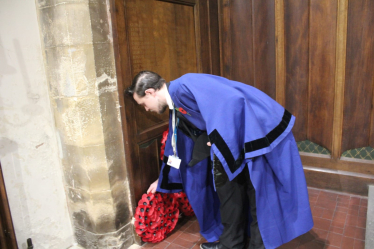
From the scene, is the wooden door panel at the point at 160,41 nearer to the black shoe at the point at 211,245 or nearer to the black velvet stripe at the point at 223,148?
the black velvet stripe at the point at 223,148

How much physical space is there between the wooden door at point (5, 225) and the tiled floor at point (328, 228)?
1.01 metres

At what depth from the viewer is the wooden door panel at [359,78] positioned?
295cm

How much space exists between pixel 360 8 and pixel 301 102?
1.04 m

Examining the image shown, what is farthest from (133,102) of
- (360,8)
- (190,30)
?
(360,8)

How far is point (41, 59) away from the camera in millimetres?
2406

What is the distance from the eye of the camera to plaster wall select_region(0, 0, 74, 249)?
2.22m

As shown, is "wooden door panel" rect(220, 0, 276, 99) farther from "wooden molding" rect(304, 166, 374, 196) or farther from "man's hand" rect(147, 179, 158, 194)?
"man's hand" rect(147, 179, 158, 194)

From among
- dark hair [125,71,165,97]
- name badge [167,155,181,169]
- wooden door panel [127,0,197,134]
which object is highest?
wooden door panel [127,0,197,134]

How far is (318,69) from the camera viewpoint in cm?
324

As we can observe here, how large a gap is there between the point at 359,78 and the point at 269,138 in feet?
5.23

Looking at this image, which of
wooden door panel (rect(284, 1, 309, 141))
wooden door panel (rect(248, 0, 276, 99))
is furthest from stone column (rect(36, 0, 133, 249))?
wooden door panel (rect(284, 1, 309, 141))

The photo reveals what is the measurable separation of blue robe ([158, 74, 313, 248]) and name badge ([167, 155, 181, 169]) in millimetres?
340

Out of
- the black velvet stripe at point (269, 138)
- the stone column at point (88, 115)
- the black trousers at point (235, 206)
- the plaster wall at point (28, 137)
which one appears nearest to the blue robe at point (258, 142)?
the black velvet stripe at point (269, 138)

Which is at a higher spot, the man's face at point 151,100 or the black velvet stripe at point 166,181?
the man's face at point 151,100
